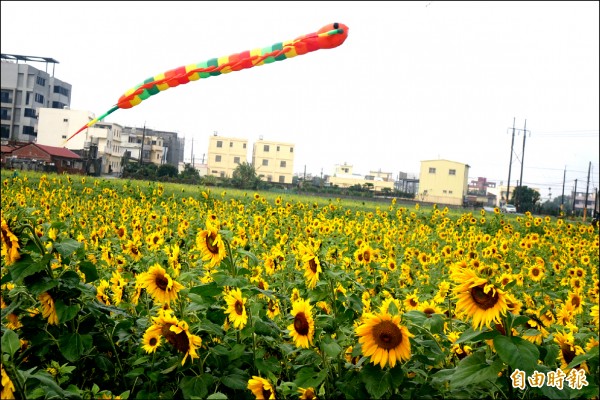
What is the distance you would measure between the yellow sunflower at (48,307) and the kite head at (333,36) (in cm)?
122

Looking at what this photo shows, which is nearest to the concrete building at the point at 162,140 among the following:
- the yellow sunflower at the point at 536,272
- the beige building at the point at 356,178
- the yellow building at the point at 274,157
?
the yellow building at the point at 274,157

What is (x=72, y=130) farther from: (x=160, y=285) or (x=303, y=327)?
(x=303, y=327)

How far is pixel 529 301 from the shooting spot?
3.37 m

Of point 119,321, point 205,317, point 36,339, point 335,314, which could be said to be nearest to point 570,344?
point 335,314

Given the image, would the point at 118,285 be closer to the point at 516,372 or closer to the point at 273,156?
the point at 516,372

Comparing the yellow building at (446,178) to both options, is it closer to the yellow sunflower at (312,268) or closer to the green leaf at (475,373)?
the yellow sunflower at (312,268)

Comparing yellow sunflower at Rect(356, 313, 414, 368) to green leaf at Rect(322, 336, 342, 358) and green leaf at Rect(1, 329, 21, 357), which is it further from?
green leaf at Rect(1, 329, 21, 357)

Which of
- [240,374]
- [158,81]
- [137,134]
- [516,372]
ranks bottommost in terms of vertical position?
[240,374]

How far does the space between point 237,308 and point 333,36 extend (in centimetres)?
102

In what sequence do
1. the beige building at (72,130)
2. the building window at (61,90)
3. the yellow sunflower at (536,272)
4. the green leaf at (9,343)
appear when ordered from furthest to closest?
the building window at (61,90) < the beige building at (72,130) < the yellow sunflower at (536,272) < the green leaf at (9,343)

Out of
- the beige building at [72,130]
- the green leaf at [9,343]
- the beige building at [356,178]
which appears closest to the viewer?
the green leaf at [9,343]

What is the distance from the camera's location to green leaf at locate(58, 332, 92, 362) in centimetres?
179

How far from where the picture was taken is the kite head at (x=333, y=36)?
2.21m

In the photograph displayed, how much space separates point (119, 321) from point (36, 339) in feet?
0.88
